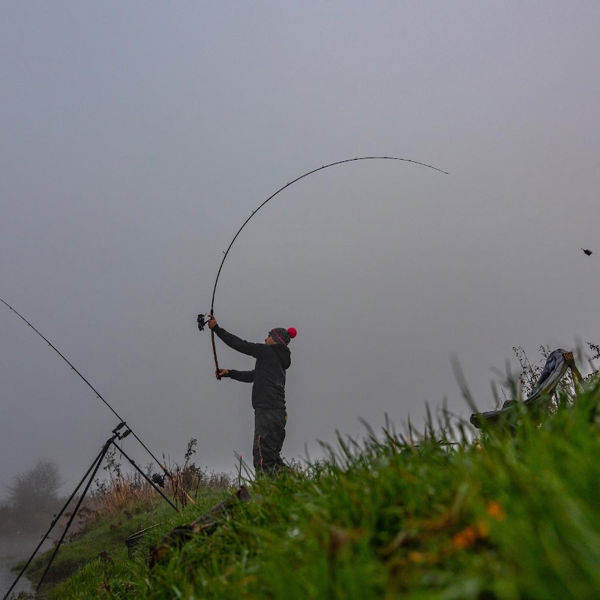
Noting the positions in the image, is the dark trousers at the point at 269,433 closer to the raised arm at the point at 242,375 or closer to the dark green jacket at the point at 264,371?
the dark green jacket at the point at 264,371

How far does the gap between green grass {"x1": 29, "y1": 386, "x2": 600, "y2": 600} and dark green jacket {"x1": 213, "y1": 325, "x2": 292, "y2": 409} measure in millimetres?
7058

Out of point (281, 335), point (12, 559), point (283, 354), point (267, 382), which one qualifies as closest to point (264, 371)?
point (267, 382)

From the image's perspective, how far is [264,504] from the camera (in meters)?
3.00

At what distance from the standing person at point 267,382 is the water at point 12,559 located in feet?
20.4

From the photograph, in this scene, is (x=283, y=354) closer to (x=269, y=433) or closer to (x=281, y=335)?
(x=281, y=335)

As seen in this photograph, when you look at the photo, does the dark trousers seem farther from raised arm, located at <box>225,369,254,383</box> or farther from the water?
the water

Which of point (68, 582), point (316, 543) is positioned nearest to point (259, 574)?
point (316, 543)

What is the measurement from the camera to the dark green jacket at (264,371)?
32.0 feet

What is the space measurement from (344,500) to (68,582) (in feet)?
31.0

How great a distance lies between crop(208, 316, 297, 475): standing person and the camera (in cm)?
947

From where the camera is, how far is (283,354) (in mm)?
10328

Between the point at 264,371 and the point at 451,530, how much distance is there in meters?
8.46

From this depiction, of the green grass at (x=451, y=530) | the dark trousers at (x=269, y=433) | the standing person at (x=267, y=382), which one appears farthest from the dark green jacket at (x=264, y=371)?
the green grass at (x=451, y=530)

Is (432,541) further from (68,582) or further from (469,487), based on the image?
(68,582)
